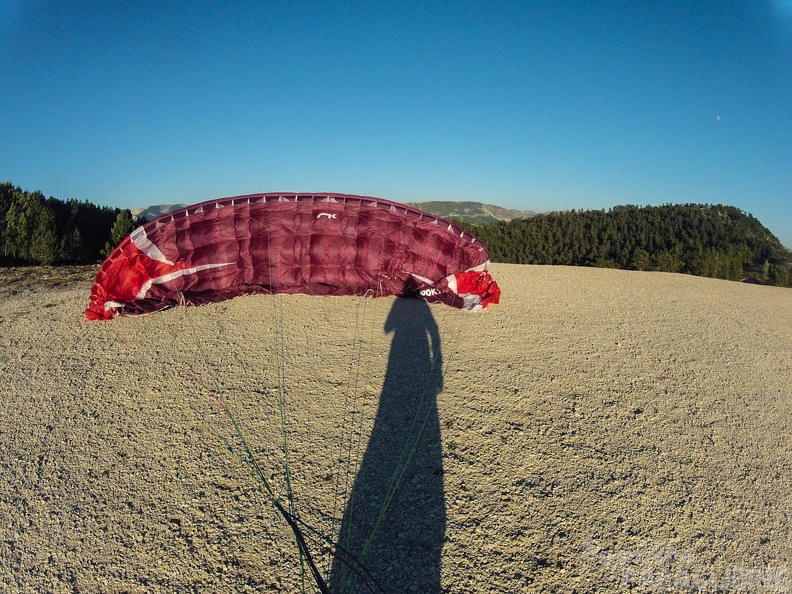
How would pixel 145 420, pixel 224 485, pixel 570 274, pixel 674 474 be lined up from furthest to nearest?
1. pixel 570 274
2. pixel 145 420
3. pixel 674 474
4. pixel 224 485

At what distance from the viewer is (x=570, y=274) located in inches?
715

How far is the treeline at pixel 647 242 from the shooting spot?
24.2m

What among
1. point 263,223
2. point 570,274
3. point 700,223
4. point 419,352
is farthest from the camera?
point 700,223

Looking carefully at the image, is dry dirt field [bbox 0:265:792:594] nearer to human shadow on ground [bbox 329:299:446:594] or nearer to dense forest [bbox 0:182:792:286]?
human shadow on ground [bbox 329:299:446:594]

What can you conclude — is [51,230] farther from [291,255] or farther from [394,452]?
[394,452]

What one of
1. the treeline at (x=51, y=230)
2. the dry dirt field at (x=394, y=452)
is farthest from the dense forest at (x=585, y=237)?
the dry dirt field at (x=394, y=452)

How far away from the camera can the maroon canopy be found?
10.1 metres

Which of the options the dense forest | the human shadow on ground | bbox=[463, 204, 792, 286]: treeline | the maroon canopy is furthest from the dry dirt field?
bbox=[463, 204, 792, 286]: treeline

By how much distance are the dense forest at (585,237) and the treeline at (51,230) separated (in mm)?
29

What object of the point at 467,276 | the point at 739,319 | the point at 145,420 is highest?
the point at 467,276

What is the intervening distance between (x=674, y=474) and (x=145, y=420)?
6.99 metres

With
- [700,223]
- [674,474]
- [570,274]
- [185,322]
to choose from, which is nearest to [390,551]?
[674,474]

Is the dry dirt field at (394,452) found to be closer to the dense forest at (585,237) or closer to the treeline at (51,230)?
the treeline at (51,230)

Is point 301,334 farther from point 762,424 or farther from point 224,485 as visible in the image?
point 762,424
